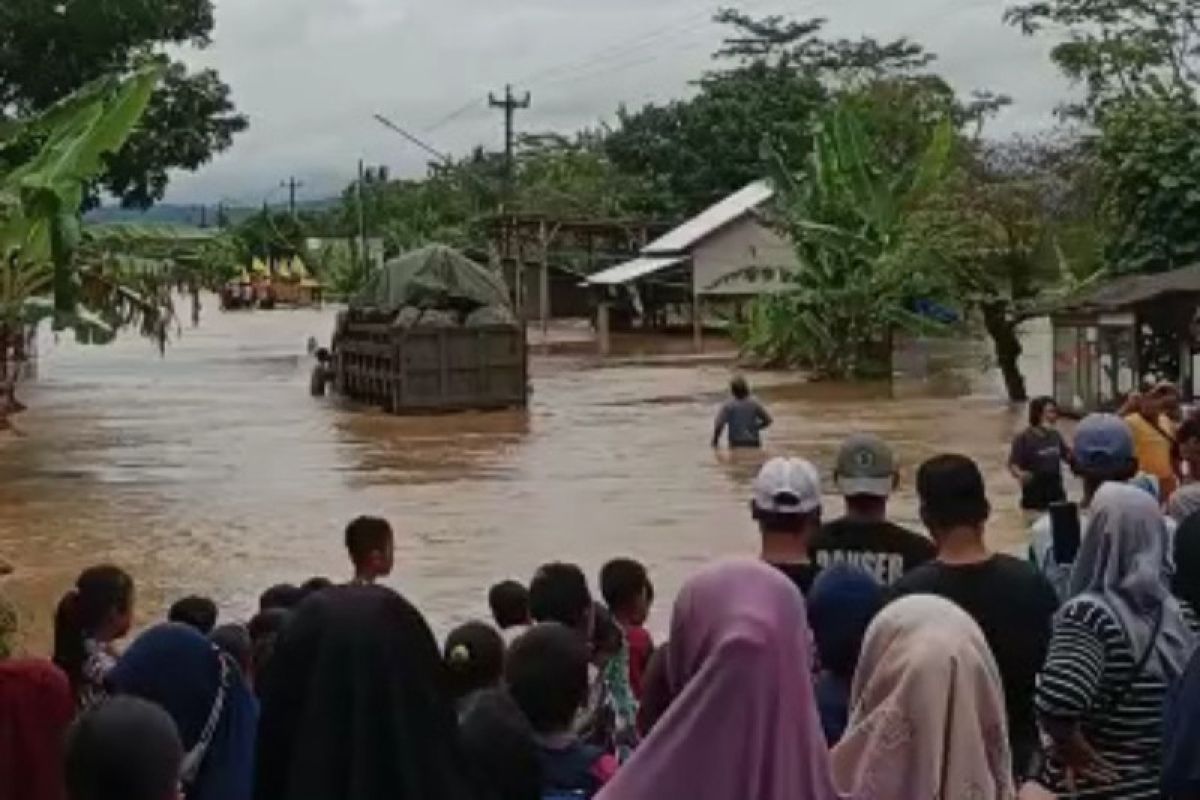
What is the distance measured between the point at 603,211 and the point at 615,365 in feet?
68.6

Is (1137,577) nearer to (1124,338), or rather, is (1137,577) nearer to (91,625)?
(91,625)

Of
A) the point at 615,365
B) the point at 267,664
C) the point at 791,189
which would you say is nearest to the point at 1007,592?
the point at 267,664

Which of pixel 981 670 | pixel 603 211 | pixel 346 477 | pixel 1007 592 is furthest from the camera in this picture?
pixel 603 211

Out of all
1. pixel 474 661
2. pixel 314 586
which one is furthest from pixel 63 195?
pixel 474 661

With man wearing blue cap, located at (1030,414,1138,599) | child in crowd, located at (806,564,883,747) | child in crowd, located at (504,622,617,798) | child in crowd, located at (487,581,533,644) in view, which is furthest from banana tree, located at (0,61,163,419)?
child in crowd, located at (504,622,617,798)

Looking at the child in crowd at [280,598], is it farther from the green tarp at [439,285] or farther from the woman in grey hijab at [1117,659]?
the green tarp at [439,285]

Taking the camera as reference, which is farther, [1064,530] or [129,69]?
[129,69]

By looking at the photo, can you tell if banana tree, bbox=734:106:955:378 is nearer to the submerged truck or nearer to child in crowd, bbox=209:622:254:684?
the submerged truck

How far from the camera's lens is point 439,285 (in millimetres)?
31656

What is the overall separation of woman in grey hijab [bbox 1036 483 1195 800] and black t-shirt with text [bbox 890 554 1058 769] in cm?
18

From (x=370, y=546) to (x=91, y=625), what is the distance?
118 cm

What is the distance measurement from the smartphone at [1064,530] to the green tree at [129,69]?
2860cm

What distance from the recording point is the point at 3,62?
36688 mm

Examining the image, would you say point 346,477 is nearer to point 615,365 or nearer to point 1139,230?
point 1139,230
